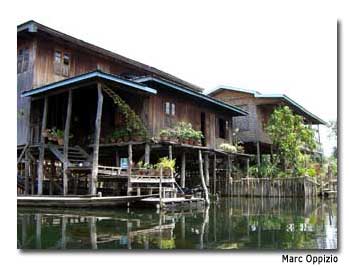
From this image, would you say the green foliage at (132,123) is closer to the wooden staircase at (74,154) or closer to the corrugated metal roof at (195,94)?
the corrugated metal roof at (195,94)

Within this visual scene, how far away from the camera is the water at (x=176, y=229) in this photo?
17.1ft

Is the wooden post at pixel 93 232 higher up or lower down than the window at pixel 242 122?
lower down

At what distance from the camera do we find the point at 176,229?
6523 millimetres

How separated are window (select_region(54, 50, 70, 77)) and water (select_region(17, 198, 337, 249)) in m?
3.96

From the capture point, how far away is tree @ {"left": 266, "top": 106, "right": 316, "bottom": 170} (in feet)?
41.9

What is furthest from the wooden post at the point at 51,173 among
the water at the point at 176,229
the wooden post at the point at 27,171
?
the water at the point at 176,229

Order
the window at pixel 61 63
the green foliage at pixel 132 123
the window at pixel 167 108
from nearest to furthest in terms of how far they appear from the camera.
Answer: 1. the green foliage at pixel 132 123
2. the window at pixel 61 63
3. the window at pixel 167 108

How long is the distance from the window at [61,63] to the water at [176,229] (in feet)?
13.0

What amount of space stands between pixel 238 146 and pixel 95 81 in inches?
248

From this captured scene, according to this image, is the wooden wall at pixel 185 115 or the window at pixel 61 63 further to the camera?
the wooden wall at pixel 185 115

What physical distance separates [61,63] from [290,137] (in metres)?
6.51
